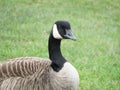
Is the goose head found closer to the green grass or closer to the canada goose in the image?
the canada goose

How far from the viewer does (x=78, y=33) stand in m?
12.4

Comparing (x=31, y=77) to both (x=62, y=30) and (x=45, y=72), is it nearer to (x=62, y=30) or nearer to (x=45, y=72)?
(x=45, y=72)

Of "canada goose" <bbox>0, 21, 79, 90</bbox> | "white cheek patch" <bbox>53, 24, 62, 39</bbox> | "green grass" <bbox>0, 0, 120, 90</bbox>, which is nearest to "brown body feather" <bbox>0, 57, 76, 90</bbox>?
"canada goose" <bbox>0, 21, 79, 90</bbox>

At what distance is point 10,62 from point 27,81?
51 centimetres

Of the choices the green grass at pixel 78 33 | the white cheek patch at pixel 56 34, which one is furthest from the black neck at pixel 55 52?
the green grass at pixel 78 33

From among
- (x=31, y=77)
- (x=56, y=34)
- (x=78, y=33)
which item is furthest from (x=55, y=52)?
(x=78, y=33)

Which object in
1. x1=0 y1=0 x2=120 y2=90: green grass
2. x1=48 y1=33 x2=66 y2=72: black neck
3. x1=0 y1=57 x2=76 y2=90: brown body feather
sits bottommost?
x1=0 y1=0 x2=120 y2=90: green grass

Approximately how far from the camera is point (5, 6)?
1548 cm

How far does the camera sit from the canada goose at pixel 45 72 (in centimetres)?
618

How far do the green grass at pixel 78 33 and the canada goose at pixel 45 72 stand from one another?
170 cm

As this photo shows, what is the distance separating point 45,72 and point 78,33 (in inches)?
247

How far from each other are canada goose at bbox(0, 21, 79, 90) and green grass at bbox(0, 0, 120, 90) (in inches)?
66.9

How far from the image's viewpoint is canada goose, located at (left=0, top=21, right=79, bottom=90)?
20.3ft

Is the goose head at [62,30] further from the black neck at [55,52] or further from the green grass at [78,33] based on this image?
the green grass at [78,33]
